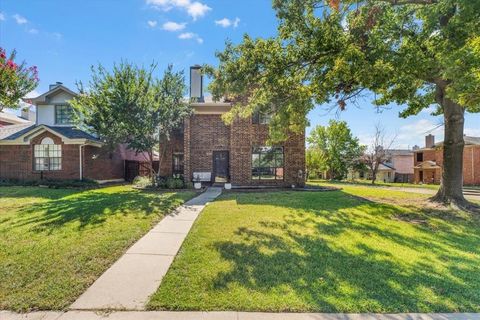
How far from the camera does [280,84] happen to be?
10.1 m

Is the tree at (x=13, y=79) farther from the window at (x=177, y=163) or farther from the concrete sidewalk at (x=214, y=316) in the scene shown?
the concrete sidewalk at (x=214, y=316)

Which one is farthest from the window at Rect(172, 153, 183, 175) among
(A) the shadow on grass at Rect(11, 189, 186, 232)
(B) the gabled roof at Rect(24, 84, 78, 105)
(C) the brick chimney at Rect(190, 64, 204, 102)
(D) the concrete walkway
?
(D) the concrete walkway

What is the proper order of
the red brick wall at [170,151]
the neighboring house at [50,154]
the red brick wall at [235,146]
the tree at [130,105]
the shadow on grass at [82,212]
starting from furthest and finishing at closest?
the red brick wall at [170,151] → the neighboring house at [50,154] → the red brick wall at [235,146] → the tree at [130,105] → the shadow on grass at [82,212]

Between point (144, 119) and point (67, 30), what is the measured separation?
5.14 m

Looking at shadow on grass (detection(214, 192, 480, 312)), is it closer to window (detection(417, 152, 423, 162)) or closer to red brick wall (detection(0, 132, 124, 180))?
red brick wall (detection(0, 132, 124, 180))

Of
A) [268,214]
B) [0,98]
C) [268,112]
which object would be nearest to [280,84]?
[268,112]

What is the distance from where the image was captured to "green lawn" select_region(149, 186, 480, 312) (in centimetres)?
359

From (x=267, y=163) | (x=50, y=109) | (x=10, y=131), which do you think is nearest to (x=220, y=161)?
(x=267, y=163)

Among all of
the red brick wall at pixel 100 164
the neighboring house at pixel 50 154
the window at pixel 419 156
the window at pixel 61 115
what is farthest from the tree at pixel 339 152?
the window at pixel 61 115

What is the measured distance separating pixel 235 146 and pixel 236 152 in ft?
1.21

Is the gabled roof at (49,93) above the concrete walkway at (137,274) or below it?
above

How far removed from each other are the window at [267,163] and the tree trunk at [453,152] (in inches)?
336

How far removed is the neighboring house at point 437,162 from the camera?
93.0 feet

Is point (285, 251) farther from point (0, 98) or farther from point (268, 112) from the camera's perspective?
point (0, 98)
